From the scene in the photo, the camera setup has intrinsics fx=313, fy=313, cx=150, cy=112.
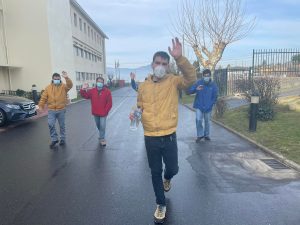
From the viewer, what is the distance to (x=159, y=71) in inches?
143

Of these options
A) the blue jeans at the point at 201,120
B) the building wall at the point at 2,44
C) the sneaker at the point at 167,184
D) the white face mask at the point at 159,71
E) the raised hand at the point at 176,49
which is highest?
the building wall at the point at 2,44

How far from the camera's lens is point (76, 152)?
23.4ft

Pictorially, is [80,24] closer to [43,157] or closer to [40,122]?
[40,122]

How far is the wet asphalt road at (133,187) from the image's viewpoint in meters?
3.81

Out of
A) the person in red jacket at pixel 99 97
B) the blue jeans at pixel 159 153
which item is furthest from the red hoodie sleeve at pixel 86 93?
the blue jeans at pixel 159 153

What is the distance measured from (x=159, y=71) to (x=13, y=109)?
29.8 feet

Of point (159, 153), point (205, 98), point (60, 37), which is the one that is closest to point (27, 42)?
point (60, 37)

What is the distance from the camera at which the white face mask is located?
3.64 meters

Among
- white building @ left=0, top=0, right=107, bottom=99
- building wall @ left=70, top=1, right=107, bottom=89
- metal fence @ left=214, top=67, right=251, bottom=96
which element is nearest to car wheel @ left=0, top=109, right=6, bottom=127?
white building @ left=0, top=0, right=107, bottom=99

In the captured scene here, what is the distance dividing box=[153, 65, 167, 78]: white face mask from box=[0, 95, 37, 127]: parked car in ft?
29.3

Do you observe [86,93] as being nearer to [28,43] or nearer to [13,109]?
[13,109]

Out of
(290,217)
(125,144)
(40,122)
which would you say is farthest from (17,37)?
(290,217)

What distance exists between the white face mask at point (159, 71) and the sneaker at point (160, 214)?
61.9 inches

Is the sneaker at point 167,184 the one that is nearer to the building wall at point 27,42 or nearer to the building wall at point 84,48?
the building wall at point 27,42
